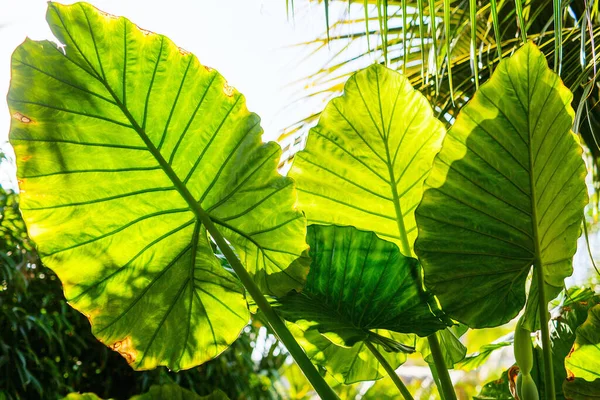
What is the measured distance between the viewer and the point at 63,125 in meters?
0.53

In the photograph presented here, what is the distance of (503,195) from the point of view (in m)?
0.54

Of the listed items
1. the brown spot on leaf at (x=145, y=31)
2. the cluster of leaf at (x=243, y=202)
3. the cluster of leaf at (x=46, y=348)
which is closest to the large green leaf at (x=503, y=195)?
the cluster of leaf at (x=243, y=202)

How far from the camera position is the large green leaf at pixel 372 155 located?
66 centimetres

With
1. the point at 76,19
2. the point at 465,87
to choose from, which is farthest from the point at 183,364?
the point at 465,87

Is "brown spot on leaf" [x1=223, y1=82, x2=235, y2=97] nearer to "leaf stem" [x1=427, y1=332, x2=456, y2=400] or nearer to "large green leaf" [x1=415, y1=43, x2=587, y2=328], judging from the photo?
"large green leaf" [x1=415, y1=43, x2=587, y2=328]

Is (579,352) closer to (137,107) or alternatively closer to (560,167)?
(560,167)

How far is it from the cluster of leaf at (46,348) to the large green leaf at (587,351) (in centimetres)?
144

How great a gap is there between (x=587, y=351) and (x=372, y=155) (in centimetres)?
38

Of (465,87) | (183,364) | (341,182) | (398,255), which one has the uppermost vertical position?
(465,87)

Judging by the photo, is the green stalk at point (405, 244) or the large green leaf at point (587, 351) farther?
the large green leaf at point (587, 351)

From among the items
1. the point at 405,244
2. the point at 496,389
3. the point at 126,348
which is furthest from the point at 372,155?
the point at 496,389

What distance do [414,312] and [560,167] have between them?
0.67 feet

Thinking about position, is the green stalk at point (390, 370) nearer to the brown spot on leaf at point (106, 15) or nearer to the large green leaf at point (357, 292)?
the large green leaf at point (357, 292)

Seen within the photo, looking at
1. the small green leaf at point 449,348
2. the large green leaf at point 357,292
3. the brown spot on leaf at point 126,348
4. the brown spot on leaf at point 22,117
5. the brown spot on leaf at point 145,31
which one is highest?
the brown spot on leaf at point 145,31
